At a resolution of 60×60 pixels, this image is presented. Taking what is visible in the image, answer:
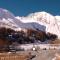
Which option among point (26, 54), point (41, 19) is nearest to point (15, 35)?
point (26, 54)

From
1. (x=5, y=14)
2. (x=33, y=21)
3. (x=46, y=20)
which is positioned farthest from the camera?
(x=46, y=20)

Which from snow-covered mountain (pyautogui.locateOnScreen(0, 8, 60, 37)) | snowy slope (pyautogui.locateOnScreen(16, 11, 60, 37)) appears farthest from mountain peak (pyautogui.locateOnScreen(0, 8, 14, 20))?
snowy slope (pyautogui.locateOnScreen(16, 11, 60, 37))

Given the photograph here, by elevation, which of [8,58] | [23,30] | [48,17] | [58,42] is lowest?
[8,58]

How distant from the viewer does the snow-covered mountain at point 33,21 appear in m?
3.77

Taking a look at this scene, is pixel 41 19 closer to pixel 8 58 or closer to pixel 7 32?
pixel 7 32

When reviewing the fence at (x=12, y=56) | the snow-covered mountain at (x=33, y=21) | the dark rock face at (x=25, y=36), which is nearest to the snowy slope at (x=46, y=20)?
the snow-covered mountain at (x=33, y=21)

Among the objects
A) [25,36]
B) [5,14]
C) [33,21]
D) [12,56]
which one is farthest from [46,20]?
[12,56]

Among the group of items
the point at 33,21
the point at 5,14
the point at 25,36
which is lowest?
the point at 25,36

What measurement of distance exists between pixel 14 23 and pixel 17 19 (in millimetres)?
257

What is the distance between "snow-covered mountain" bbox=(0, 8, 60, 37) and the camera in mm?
3770

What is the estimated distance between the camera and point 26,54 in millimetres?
3789

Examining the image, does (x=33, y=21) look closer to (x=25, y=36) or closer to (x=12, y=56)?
(x=25, y=36)

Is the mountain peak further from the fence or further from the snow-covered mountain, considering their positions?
the fence

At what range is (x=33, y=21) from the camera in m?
4.23
